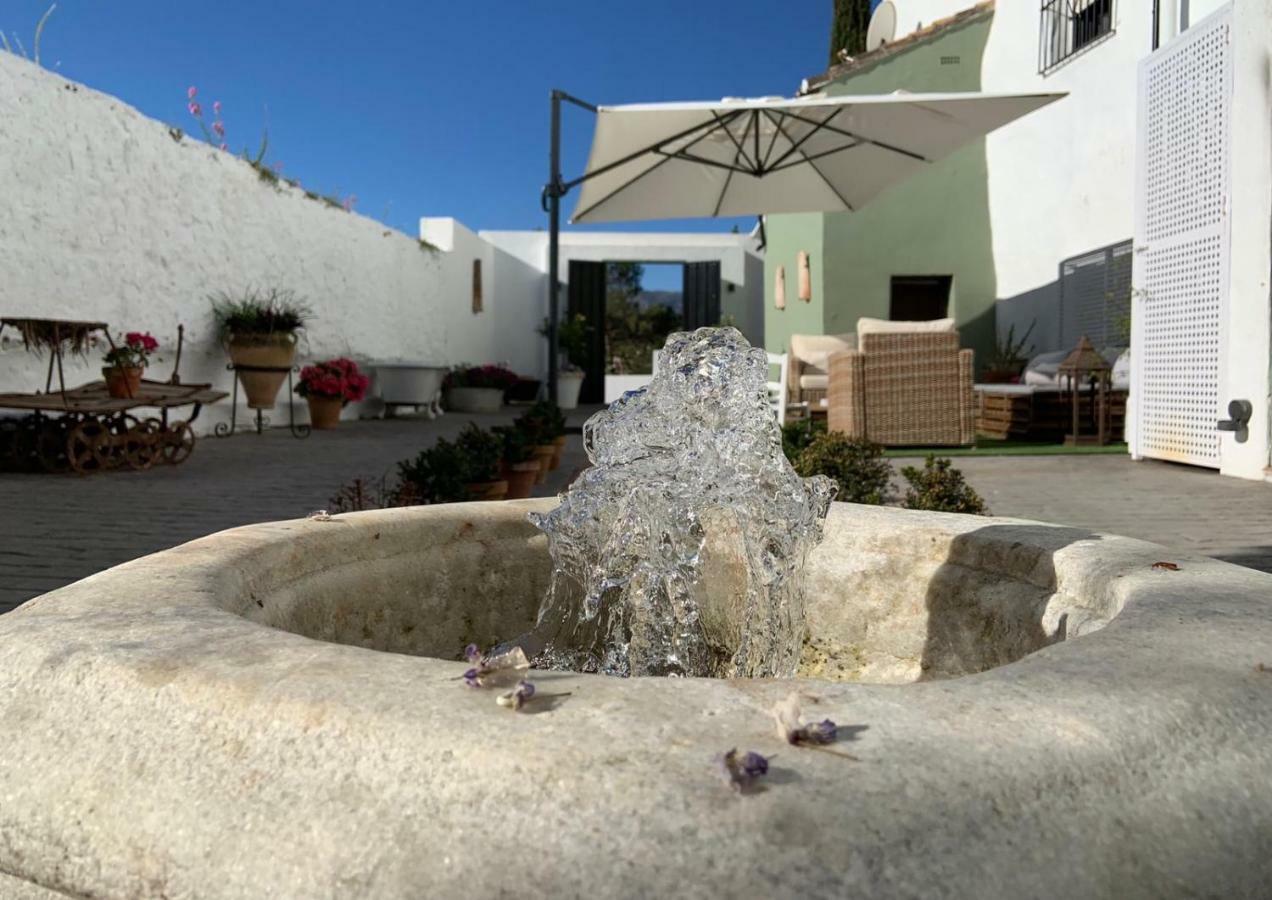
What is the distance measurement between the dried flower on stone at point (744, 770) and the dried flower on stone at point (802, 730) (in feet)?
0.14

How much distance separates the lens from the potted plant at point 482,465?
433 centimetres

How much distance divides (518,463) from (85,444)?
303 centimetres

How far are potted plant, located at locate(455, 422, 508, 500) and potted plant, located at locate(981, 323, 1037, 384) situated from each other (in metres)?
7.39

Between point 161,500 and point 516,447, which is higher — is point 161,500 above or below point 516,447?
below

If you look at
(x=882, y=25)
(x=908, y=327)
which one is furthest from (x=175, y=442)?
(x=882, y=25)

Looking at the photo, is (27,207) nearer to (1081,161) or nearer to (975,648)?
(975,648)

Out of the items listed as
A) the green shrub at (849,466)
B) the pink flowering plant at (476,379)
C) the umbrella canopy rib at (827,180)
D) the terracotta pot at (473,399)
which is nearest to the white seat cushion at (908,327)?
the umbrella canopy rib at (827,180)

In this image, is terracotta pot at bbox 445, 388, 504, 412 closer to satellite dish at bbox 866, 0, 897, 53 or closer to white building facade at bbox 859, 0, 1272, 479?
satellite dish at bbox 866, 0, 897, 53

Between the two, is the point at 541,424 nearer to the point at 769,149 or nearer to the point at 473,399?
the point at 769,149

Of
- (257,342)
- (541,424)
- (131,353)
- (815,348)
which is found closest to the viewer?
(541,424)

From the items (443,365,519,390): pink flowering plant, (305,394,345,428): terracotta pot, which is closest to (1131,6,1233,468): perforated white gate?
(305,394,345,428): terracotta pot

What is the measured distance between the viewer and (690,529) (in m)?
1.63

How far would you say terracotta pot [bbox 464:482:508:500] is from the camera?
170 inches

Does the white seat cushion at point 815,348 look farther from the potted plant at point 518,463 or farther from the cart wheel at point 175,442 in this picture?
the cart wheel at point 175,442
